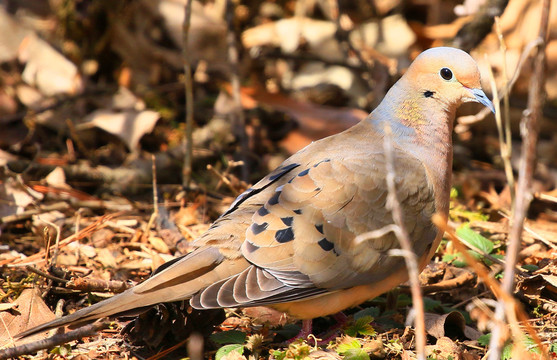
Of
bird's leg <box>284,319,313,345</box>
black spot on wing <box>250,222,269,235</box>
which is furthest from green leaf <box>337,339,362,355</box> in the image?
black spot on wing <box>250,222,269,235</box>

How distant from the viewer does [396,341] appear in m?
3.14

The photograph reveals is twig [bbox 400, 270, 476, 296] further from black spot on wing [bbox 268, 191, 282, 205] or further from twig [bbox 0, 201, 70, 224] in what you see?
twig [bbox 0, 201, 70, 224]

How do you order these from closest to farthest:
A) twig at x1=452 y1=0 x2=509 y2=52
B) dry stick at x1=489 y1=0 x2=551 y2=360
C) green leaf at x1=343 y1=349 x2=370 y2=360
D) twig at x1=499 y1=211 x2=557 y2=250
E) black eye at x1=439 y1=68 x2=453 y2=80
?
1. dry stick at x1=489 y1=0 x2=551 y2=360
2. green leaf at x1=343 y1=349 x2=370 y2=360
3. black eye at x1=439 y1=68 x2=453 y2=80
4. twig at x1=499 y1=211 x2=557 y2=250
5. twig at x1=452 y1=0 x2=509 y2=52

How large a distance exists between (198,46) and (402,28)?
85.7 inches

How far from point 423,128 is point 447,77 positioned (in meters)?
0.31

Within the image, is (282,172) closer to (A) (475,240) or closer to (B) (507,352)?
(A) (475,240)

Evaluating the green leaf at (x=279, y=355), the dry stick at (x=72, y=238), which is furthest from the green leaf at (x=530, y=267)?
the dry stick at (x=72, y=238)

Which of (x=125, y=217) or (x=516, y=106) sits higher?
(x=516, y=106)

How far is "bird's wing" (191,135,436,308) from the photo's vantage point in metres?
3.02

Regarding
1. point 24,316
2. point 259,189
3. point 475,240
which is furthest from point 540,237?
point 24,316

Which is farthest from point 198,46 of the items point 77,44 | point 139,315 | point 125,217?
point 139,315

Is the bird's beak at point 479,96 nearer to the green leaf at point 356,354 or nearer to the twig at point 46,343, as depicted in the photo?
the green leaf at point 356,354

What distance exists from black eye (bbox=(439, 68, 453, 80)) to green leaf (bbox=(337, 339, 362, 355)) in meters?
1.52

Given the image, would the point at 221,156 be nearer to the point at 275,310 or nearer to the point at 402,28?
the point at 275,310
